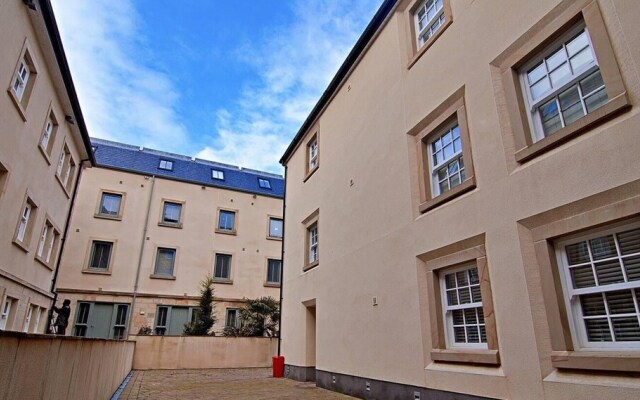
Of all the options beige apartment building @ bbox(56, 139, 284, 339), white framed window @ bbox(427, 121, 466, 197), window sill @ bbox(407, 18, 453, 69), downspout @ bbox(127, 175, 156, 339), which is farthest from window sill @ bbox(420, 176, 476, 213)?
downspout @ bbox(127, 175, 156, 339)

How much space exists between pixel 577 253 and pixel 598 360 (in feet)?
3.99

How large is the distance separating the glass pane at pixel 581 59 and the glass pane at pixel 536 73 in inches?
17.1

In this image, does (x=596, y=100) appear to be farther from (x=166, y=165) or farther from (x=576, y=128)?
(x=166, y=165)

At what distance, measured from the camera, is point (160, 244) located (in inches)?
872

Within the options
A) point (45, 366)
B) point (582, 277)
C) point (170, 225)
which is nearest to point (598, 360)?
point (582, 277)


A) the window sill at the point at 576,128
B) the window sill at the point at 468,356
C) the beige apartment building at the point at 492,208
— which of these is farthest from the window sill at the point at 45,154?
the window sill at the point at 576,128

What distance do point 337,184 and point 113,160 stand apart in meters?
17.6

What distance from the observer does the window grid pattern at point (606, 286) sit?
4102mm

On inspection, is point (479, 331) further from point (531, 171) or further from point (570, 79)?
point (570, 79)

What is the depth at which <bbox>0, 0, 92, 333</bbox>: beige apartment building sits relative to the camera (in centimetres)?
902

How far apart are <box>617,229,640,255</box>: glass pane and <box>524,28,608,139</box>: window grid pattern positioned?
5.02ft

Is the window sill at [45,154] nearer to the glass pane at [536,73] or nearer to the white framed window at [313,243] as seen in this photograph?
the white framed window at [313,243]

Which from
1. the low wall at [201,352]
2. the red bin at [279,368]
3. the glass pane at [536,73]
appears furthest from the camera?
the low wall at [201,352]

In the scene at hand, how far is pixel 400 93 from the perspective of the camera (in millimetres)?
8586
